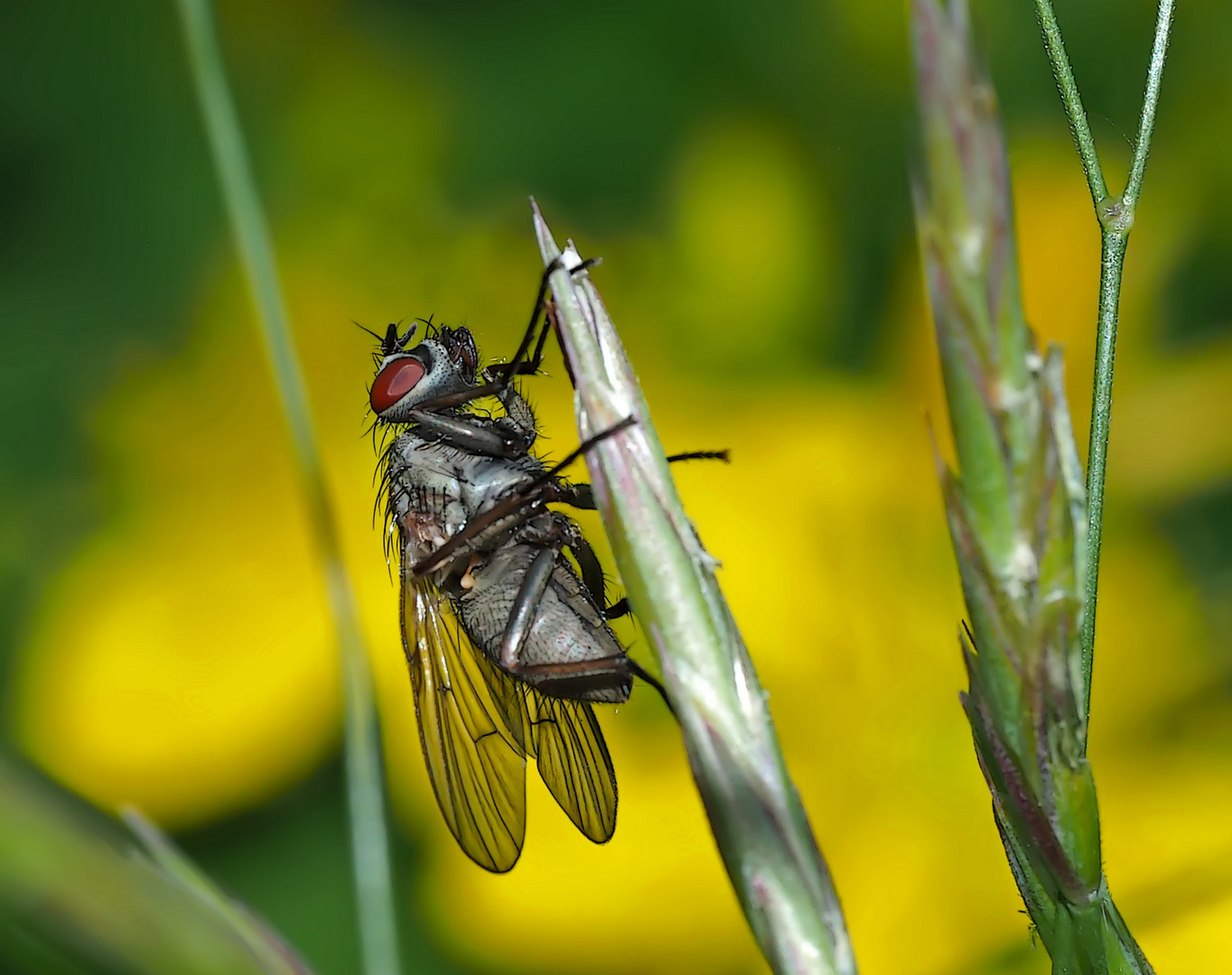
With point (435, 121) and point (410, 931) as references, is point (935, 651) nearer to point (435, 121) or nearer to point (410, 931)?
point (410, 931)

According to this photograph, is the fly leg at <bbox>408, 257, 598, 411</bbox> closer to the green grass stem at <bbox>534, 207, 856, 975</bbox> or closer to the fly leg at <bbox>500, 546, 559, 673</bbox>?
the fly leg at <bbox>500, 546, 559, 673</bbox>

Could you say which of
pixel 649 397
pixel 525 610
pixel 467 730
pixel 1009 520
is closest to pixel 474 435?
pixel 525 610

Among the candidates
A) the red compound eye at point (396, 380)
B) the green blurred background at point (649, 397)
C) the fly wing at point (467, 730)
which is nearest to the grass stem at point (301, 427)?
the fly wing at point (467, 730)

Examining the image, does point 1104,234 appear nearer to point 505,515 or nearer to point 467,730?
point 505,515

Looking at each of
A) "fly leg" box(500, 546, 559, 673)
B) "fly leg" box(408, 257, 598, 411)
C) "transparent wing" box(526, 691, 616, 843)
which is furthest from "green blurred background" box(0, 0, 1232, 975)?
"fly leg" box(408, 257, 598, 411)

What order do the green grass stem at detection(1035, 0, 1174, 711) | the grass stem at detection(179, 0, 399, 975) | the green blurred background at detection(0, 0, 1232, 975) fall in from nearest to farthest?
the green grass stem at detection(1035, 0, 1174, 711), the grass stem at detection(179, 0, 399, 975), the green blurred background at detection(0, 0, 1232, 975)
